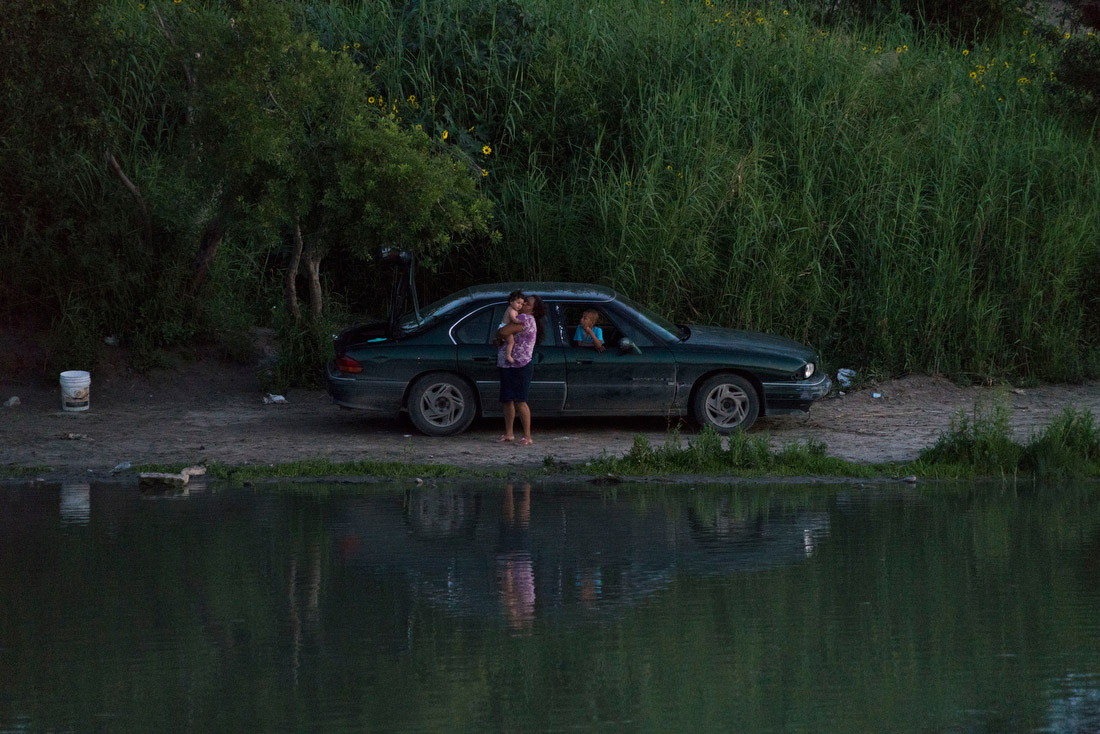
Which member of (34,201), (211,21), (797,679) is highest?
(211,21)

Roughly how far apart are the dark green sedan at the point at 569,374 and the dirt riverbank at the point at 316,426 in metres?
0.33

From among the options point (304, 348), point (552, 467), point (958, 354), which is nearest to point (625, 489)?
point (552, 467)

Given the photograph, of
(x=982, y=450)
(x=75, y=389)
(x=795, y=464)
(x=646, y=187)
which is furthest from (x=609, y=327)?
(x=75, y=389)

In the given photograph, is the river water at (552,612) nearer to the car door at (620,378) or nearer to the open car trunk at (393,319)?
the car door at (620,378)

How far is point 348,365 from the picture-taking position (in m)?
12.8

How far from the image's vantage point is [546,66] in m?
19.3

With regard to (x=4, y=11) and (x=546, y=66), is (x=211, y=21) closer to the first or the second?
(x=4, y=11)

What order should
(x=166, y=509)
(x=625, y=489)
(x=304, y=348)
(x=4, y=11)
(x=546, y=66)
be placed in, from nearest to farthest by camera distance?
1. (x=166, y=509)
2. (x=625, y=489)
3. (x=4, y=11)
4. (x=304, y=348)
5. (x=546, y=66)

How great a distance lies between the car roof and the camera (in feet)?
42.7

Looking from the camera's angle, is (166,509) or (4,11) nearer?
(166,509)

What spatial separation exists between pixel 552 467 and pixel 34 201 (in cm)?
880

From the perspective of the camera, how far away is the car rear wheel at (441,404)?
12789 mm

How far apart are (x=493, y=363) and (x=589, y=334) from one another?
0.99m

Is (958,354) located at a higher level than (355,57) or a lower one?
lower
